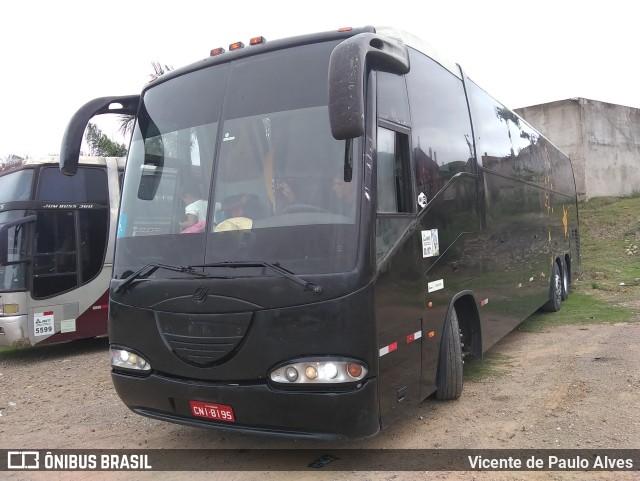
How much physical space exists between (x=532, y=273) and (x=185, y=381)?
624 centimetres

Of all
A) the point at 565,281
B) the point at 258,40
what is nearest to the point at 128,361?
the point at 258,40

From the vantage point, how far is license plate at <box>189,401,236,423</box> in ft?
12.3

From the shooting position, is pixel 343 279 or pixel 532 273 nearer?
pixel 343 279

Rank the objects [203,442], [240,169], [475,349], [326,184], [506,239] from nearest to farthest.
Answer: [326,184]
[240,169]
[203,442]
[475,349]
[506,239]

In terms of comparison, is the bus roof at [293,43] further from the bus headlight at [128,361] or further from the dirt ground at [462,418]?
the dirt ground at [462,418]

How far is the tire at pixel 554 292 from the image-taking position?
1031 centimetres

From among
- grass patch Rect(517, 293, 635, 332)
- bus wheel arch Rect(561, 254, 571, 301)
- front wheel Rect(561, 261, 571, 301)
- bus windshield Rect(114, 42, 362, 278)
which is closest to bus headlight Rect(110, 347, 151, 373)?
bus windshield Rect(114, 42, 362, 278)

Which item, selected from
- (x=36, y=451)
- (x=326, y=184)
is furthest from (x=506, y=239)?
(x=36, y=451)

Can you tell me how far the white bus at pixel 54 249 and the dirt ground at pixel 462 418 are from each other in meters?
1.10

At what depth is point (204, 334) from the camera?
3713 mm

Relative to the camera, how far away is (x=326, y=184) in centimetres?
374

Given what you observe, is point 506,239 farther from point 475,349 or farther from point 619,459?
point 619,459

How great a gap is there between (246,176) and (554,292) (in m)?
8.35

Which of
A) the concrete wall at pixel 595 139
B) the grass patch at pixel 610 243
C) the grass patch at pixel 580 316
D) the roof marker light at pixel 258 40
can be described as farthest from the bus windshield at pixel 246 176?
the concrete wall at pixel 595 139
